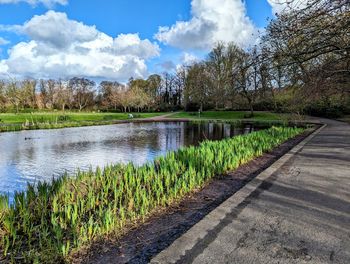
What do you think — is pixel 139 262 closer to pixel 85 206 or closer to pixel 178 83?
pixel 85 206

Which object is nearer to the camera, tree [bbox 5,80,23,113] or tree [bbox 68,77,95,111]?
tree [bbox 5,80,23,113]

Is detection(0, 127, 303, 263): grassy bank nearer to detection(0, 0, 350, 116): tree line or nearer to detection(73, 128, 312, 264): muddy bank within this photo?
detection(73, 128, 312, 264): muddy bank

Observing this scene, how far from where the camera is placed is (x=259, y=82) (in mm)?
17734

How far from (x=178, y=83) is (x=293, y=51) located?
66.7 metres

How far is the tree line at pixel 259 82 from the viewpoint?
739cm

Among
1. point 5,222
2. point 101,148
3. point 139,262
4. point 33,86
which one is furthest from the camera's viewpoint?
point 33,86

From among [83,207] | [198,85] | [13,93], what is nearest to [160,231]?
[83,207]

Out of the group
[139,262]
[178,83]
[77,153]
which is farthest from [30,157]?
[178,83]

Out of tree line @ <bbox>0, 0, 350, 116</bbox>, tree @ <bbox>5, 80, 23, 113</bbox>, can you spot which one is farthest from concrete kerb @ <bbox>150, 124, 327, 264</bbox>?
tree @ <bbox>5, 80, 23, 113</bbox>

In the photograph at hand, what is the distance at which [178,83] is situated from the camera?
75.2m

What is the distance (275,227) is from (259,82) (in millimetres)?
15096

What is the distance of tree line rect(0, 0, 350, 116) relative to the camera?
739cm

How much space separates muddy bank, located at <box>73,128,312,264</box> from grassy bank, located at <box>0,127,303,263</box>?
0.56 ft

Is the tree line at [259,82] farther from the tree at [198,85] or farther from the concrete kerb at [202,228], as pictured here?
the concrete kerb at [202,228]
